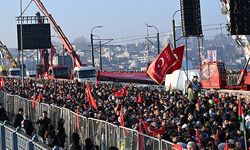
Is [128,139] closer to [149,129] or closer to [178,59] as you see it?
[149,129]

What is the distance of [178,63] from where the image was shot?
21.8 metres

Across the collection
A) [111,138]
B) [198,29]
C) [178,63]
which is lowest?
[111,138]

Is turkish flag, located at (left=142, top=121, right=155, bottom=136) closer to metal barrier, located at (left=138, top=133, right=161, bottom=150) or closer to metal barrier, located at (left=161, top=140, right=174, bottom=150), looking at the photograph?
metal barrier, located at (left=138, top=133, right=161, bottom=150)

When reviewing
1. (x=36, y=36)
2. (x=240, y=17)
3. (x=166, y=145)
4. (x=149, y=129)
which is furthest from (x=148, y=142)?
(x=36, y=36)

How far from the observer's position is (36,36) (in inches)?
2411

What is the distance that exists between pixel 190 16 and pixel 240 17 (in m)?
6.62

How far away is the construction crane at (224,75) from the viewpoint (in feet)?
118

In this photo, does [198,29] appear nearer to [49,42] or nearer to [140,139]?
[140,139]

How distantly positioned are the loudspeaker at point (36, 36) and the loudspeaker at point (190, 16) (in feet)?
94.0

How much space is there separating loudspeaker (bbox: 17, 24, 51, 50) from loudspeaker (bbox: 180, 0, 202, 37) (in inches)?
1128

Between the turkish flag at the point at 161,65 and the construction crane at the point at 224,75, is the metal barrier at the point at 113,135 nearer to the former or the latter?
the turkish flag at the point at 161,65

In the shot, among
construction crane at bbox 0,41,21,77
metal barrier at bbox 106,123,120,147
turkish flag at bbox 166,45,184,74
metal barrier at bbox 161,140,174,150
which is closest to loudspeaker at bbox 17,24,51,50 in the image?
construction crane at bbox 0,41,21,77

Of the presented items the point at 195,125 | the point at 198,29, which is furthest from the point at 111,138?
the point at 198,29

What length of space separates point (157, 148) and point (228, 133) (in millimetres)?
1797
